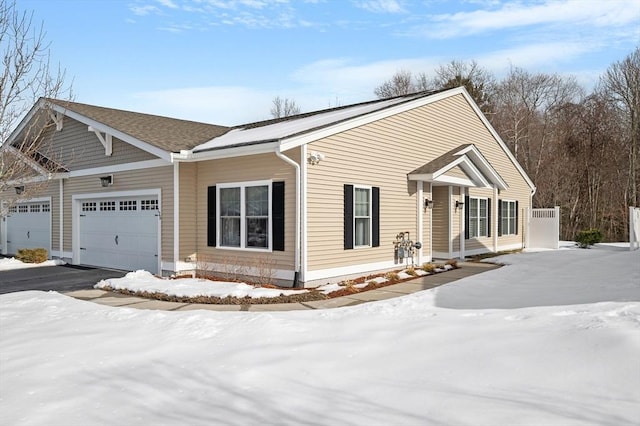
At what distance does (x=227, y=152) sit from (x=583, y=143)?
25.2m

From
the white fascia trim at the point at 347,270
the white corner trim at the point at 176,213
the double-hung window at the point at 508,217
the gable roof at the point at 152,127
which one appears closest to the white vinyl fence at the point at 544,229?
the double-hung window at the point at 508,217

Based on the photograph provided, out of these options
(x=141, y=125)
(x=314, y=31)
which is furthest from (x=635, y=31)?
(x=141, y=125)

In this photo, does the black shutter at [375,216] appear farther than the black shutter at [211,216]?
Yes

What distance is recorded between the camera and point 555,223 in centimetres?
1891

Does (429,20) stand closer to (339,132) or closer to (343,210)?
(339,132)

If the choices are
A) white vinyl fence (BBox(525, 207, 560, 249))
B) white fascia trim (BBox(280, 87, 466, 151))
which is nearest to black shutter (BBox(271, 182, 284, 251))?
white fascia trim (BBox(280, 87, 466, 151))

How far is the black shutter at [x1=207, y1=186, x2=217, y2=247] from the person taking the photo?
11.0m

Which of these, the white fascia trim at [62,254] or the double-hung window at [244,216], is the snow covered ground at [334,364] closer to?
the double-hung window at [244,216]

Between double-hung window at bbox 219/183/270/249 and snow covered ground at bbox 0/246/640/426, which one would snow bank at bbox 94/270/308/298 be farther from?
snow covered ground at bbox 0/246/640/426

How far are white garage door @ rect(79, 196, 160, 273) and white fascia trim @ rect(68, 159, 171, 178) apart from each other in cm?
80

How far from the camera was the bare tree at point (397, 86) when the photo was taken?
36750 mm

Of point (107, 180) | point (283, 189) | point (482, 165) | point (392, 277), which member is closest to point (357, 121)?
point (283, 189)

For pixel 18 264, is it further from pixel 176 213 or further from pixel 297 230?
pixel 297 230

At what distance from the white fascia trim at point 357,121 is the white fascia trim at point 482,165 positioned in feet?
6.01
